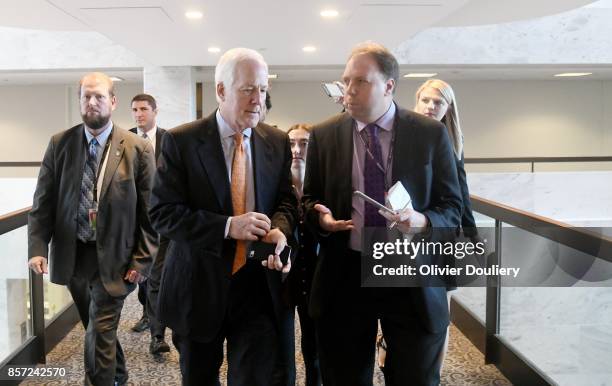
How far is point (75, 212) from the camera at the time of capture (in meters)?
3.28

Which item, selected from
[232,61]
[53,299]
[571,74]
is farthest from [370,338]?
[571,74]

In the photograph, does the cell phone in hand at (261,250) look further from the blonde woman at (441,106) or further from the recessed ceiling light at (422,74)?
the recessed ceiling light at (422,74)

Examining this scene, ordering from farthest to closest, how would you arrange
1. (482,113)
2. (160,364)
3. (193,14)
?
(482,113), (193,14), (160,364)

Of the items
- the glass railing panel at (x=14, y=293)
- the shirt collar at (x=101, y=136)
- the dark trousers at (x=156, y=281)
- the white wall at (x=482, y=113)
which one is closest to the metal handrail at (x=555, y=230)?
the dark trousers at (x=156, y=281)

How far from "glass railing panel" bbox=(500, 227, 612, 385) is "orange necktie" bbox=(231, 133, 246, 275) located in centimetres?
176

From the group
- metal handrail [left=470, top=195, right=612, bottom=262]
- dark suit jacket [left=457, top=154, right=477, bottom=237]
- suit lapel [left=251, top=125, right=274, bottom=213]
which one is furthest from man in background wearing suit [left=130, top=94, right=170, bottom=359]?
metal handrail [left=470, top=195, right=612, bottom=262]

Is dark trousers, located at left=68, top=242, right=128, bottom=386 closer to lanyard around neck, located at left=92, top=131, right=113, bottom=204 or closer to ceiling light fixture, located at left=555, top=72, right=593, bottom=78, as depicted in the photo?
lanyard around neck, located at left=92, top=131, right=113, bottom=204

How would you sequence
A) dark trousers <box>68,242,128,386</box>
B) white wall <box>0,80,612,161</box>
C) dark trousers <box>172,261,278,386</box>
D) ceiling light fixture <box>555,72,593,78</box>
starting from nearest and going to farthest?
dark trousers <box>172,261,278,386</box> < dark trousers <box>68,242,128,386</box> < ceiling light fixture <box>555,72,593,78</box> < white wall <box>0,80,612,161</box>

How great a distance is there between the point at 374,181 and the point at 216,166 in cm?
64

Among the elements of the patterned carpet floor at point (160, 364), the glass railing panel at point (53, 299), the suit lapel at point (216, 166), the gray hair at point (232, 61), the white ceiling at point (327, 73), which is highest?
the white ceiling at point (327, 73)

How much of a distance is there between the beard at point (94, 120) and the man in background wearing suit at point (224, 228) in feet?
3.90

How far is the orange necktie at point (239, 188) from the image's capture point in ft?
7.74

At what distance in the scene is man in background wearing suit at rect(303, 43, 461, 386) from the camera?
7.59 feet

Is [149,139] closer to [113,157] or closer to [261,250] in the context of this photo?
[113,157]
